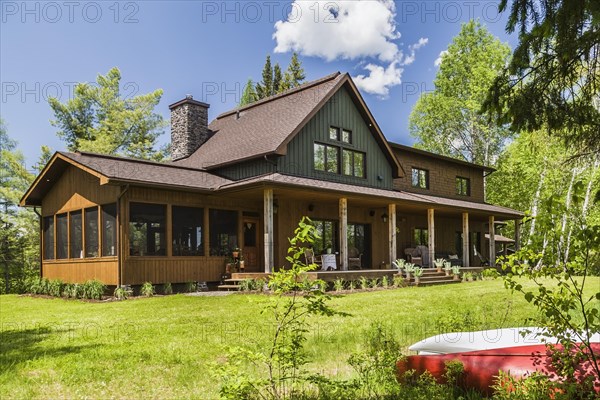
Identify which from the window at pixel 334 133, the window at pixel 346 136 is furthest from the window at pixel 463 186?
the window at pixel 334 133

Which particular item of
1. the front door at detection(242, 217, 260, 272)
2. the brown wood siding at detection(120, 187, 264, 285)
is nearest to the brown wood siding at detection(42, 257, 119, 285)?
the brown wood siding at detection(120, 187, 264, 285)

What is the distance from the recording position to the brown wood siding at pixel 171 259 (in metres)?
14.9

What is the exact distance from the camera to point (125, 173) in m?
14.9

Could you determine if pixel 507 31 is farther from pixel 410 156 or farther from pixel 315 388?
pixel 410 156

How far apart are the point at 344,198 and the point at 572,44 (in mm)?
12222

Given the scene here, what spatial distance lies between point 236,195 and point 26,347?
1055 centimetres

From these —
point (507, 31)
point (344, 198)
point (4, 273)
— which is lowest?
point (4, 273)

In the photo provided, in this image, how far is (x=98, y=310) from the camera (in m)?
11.7

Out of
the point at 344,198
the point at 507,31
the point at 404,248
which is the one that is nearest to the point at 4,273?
the point at 344,198

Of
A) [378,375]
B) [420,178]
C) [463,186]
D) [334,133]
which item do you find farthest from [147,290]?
[463,186]

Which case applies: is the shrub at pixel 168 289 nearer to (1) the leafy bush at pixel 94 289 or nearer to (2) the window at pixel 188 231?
(2) the window at pixel 188 231

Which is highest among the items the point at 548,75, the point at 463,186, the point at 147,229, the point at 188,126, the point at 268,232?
the point at 188,126

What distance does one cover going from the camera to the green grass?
16.6 ft

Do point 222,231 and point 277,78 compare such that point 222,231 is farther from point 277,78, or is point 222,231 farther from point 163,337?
point 277,78
